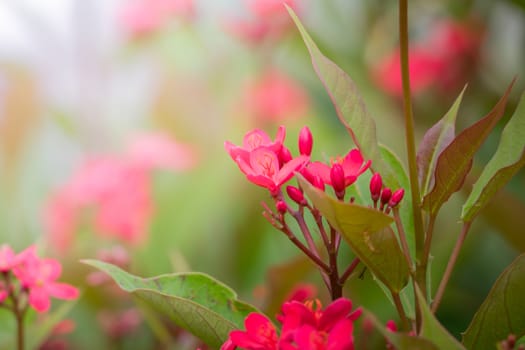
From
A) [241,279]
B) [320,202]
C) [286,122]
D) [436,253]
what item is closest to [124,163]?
[241,279]

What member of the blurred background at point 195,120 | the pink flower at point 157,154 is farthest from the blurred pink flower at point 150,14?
the pink flower at point 157,154

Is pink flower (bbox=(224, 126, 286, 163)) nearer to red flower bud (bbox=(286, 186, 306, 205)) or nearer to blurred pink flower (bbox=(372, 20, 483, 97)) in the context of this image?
red flower bud (bbox=(286, 186, 306, 205))

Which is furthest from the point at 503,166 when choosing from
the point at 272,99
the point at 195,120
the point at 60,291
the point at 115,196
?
the point at 195,120

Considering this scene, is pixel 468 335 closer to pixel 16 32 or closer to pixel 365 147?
pixel 365 147

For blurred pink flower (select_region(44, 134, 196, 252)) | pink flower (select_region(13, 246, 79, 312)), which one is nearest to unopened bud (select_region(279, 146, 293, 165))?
pink flower (select_region(13, 246, 79, 312))

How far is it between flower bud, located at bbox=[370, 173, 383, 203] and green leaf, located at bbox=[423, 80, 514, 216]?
28 millimetres

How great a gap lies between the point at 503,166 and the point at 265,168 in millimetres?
148

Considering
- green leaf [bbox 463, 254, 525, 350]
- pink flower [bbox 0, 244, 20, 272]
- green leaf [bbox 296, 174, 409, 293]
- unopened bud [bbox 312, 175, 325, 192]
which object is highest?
unopened bud [bbox 312, 175, 325, 192]

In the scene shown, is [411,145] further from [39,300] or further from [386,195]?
[39,300]

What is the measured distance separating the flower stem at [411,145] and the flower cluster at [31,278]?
0.27 meters

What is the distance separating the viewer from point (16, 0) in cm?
166

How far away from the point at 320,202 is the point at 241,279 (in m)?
0.79

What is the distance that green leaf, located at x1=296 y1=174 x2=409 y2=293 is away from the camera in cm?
40

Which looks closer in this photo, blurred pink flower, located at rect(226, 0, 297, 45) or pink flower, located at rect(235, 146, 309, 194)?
pink flower, located at rect(235, 146, 309, 194)
